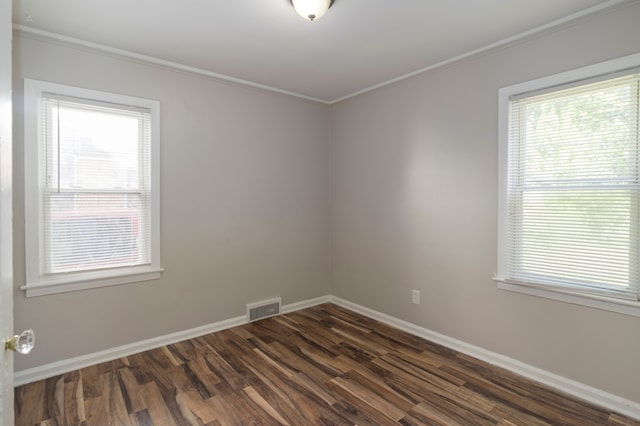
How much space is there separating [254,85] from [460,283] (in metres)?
2.83

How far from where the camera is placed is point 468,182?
283 centimetres

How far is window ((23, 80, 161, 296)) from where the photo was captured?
7.98 ft

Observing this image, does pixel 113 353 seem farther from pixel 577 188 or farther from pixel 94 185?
pixel 577 188

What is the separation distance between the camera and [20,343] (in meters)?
0.95

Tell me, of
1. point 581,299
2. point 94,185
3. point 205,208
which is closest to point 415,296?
point 581,299

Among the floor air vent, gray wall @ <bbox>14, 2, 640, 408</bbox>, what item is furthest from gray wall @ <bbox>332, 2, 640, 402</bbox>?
the floor air vent

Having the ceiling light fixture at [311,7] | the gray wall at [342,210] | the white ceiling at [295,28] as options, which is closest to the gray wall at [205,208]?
the gray wall at [342,210]

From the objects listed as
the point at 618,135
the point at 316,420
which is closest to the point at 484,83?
the point at 618,135

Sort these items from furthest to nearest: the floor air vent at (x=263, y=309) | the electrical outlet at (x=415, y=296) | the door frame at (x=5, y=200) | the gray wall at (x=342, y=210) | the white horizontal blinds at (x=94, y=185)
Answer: the floor air vent at (x=263, y=309) → the electrical outlet at (x=415, y=296) → the white horizontal blinds at (x=94, y=185) → the gray wall at (x=342, y=210) → the door frame at (x=5, y=200)

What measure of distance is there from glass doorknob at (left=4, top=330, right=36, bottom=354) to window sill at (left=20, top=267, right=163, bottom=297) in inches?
75.4

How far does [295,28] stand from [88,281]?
2.55m

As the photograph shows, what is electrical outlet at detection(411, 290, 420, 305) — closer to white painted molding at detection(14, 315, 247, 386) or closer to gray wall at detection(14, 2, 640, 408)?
gray wall at detection(14, 2, 640, 408)

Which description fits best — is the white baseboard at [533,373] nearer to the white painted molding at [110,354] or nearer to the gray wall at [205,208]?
the gray wall at [205,208]

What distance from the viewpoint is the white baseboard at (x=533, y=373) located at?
209cm
